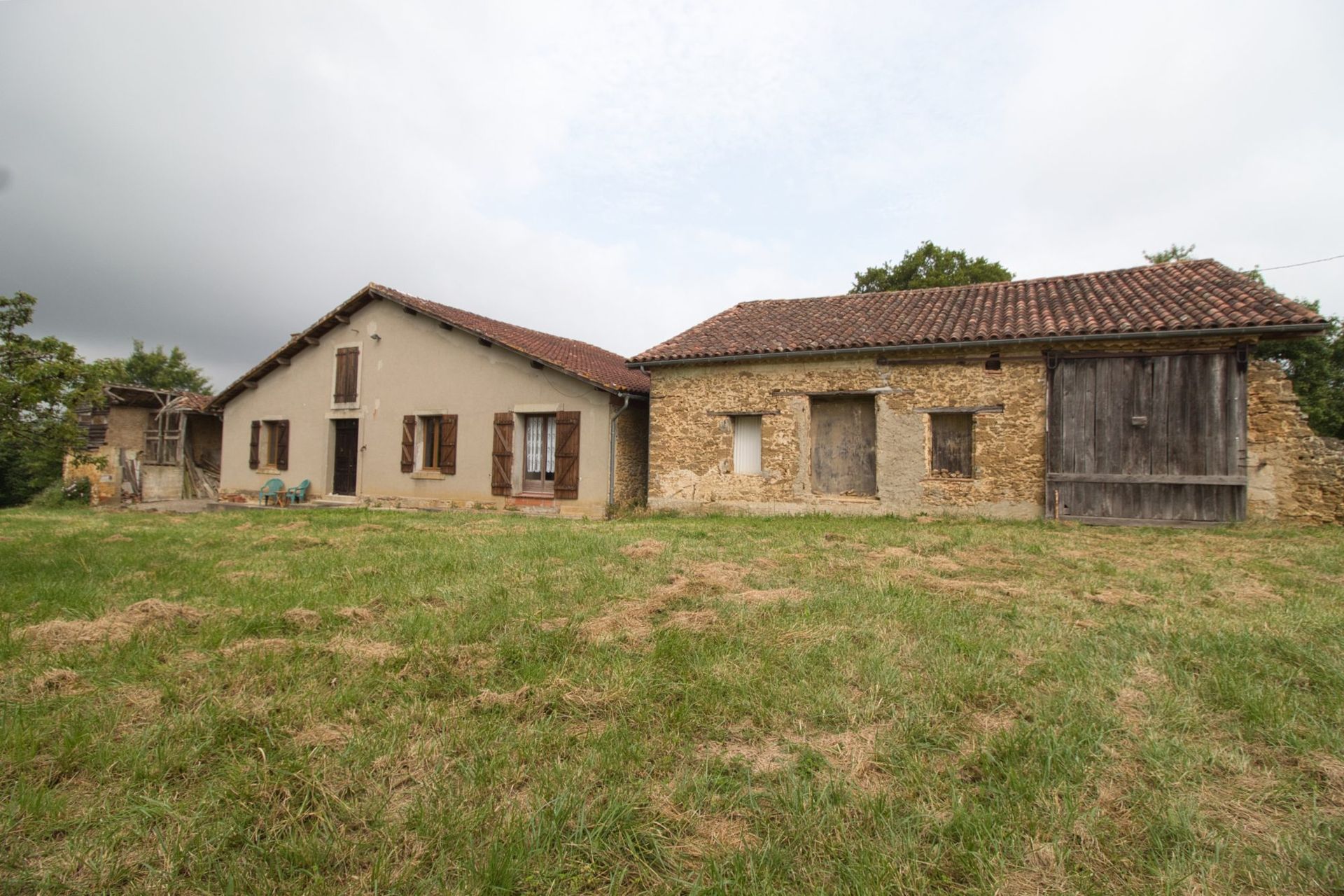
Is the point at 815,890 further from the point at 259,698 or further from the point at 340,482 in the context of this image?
the point at 340,482

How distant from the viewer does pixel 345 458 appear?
16359 mm

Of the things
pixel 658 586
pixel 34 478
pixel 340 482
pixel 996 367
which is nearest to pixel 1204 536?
pixel 996 367

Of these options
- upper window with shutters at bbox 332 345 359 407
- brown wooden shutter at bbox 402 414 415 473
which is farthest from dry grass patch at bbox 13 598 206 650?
upper window with shutters at bbox 332 345 359 407

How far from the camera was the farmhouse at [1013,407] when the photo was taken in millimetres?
9305

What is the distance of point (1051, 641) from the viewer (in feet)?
12.0

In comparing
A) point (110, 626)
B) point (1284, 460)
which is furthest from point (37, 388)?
point (1284, 460)

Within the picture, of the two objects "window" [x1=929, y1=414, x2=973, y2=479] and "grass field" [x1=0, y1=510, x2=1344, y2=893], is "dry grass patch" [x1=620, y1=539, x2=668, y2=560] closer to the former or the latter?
"grass field" [x1=0, y1=510, x2=1344, y2=893]

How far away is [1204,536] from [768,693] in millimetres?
8529

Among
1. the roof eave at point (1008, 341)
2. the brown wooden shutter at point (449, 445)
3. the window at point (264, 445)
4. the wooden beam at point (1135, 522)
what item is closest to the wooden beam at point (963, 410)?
the roof eave at point (1008, 341)

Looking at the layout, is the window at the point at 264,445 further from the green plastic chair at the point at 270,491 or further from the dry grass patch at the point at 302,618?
→ the dry grass patch at the point at 302,618

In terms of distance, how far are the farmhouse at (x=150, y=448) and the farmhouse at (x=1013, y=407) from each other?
638 inches

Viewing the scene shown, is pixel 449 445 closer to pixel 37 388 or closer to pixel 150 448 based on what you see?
pixel 37 388

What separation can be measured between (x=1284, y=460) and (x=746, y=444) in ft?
26.6

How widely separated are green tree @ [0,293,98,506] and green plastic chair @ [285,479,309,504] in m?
11.0
